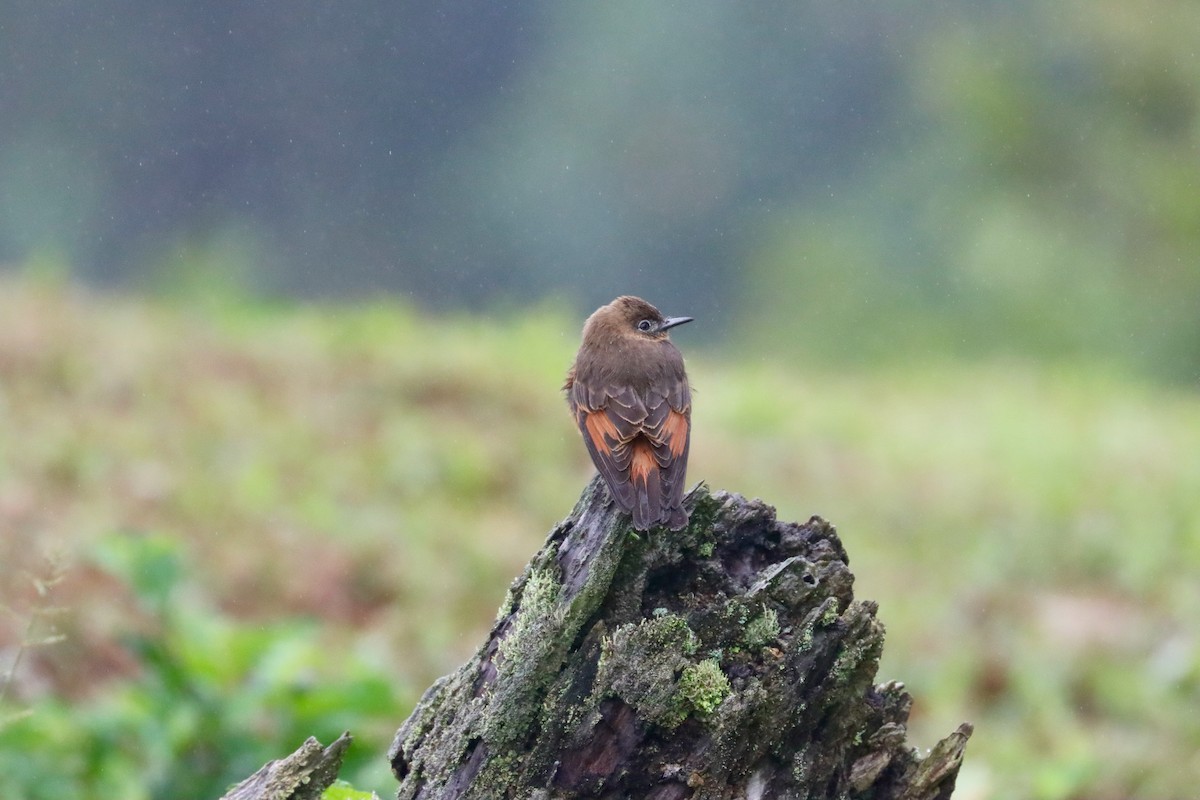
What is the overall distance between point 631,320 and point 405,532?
3.02m

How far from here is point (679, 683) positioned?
319cm

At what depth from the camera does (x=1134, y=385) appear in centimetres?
1563

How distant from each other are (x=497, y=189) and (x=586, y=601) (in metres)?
27.9

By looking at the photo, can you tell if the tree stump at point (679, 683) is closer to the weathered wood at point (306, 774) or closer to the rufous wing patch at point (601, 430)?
the weathered wood at point (306, 774)

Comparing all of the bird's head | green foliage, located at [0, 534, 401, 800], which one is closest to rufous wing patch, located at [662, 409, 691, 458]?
the bird's head

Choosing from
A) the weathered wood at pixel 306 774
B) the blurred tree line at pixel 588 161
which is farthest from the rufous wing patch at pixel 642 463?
the blurred tree line at pixel 588 161

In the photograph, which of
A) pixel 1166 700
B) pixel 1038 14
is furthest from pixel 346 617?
pixel 1038 14

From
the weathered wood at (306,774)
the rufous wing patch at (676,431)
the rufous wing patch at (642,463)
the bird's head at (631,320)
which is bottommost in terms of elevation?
the weathered wood at (306,774)

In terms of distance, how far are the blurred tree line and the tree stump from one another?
1891 cm

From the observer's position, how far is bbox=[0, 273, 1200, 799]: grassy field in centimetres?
488

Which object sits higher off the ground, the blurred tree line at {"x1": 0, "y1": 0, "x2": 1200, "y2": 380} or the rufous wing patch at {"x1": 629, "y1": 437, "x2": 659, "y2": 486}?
the blurred tree line at {"x1": 0, "y1": 0, "x2": 1200, "y2": 380}

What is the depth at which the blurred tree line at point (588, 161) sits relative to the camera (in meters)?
23.2

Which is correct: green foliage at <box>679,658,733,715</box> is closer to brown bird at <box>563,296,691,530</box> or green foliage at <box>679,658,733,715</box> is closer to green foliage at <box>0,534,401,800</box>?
brown bird at <box>563,296,691,530</box>

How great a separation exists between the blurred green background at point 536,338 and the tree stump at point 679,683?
1102 millimetres
